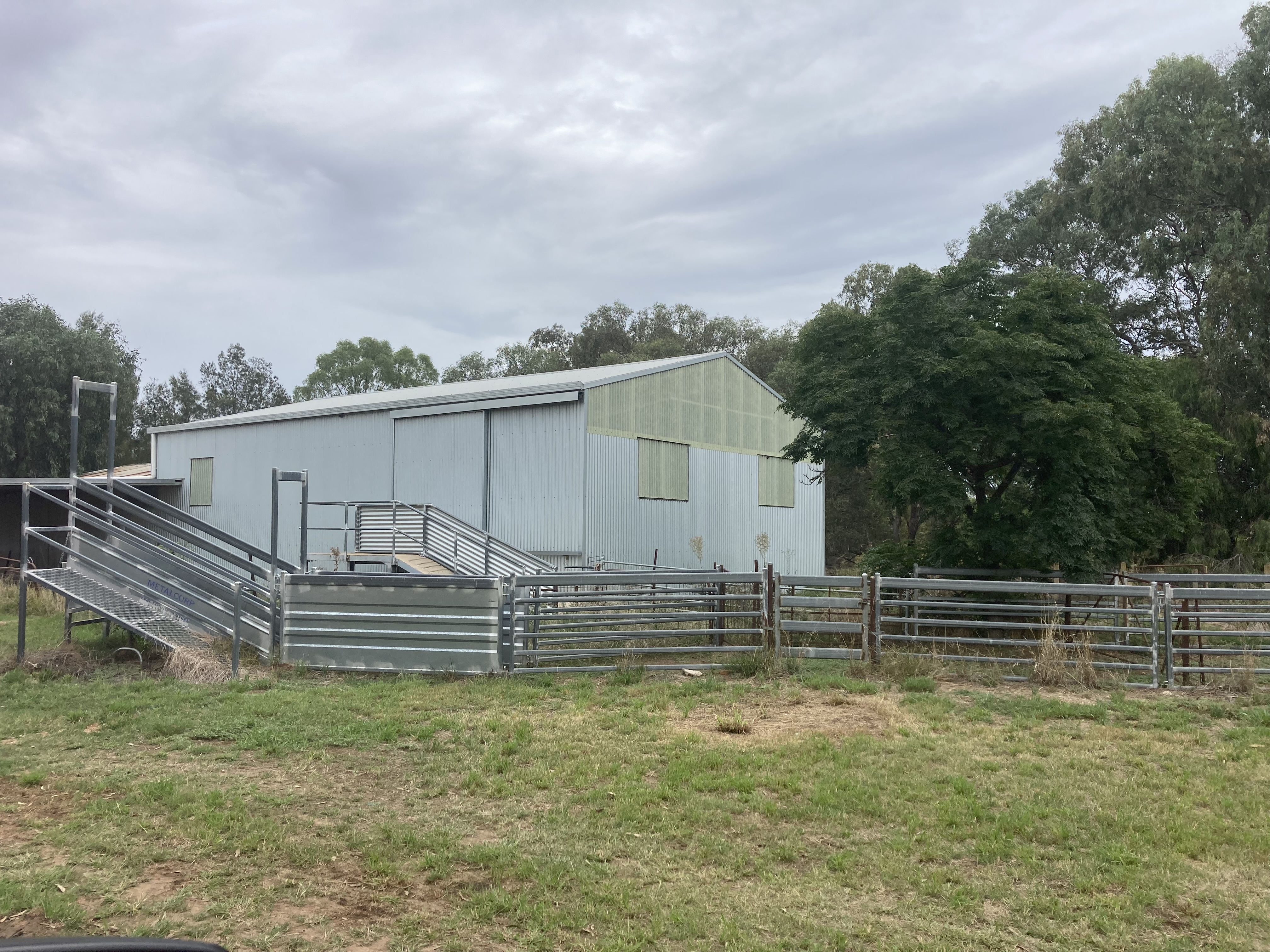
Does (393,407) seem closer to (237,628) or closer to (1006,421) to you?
(237,628)

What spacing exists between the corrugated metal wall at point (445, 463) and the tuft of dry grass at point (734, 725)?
16296mm

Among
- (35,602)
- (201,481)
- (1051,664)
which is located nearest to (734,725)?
(1051,664)

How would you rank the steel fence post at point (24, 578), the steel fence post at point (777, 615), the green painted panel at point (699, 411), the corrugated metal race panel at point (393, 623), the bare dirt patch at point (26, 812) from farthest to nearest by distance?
the green painted panel at point (699, 411) < the steel fence post at point (777, 615) < the steel fence post at point (24, 578) < the corrugated metal race panel at point (393, 623) < the bare dirt patch at point (26, 812)

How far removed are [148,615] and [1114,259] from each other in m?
38.2

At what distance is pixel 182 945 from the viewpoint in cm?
220

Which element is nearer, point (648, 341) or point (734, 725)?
point (734, 725)

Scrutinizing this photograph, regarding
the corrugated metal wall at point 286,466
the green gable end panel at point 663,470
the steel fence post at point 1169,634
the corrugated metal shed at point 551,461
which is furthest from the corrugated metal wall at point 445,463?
the steel fence post at point 1169,634

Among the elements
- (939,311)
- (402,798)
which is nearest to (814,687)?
(402,798)

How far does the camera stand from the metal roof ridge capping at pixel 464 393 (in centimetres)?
2416

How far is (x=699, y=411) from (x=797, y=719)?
18.6 metres

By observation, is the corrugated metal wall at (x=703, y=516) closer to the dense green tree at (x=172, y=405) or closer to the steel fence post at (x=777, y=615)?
the steel fence post at (x=777, y=615)

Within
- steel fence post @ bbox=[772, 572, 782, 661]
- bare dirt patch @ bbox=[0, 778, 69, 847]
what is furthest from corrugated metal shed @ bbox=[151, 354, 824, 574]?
bare dirt patch @ bbox=[0, 778, 69, 847]

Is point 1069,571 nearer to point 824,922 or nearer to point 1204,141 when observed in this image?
point 824,922

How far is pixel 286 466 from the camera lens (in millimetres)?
30094
